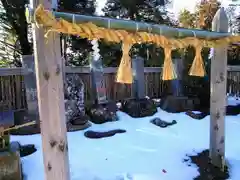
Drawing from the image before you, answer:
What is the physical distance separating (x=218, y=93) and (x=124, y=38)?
182 centimetres

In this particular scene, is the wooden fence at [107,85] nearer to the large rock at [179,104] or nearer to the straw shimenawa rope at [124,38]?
the large rock at [179,104]

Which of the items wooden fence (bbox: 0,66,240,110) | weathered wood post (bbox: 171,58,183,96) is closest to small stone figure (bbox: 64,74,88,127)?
wooden fence (bbox: 0,66,240,110)

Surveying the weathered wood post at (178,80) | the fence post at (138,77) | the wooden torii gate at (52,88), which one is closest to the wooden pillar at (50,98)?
the wooden torii gate at (52,88)

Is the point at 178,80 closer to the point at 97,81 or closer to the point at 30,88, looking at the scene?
the point at 97,81

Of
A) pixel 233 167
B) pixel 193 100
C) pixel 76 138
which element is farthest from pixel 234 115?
pixel 76 138

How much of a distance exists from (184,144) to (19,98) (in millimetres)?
3723

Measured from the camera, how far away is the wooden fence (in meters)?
5.75

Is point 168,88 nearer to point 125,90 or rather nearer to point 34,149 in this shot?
point 125,90

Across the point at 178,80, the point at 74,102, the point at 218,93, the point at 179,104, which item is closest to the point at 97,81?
the point at 74,102

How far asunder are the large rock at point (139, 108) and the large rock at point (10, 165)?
131 inches

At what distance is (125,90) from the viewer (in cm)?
714

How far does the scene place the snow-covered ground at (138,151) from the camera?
346 cm

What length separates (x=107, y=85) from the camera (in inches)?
270

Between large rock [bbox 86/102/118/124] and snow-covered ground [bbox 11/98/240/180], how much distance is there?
17 centimetres
